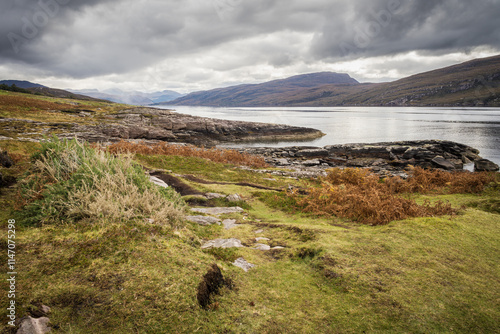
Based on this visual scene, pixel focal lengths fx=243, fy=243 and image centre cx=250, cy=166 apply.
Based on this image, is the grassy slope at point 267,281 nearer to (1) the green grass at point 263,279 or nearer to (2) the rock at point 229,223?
(1) the green grass at point 263,279

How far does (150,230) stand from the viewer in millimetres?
4938

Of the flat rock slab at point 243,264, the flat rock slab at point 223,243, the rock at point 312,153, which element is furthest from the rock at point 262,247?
the rock at point 312,153

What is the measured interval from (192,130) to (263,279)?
222 ft

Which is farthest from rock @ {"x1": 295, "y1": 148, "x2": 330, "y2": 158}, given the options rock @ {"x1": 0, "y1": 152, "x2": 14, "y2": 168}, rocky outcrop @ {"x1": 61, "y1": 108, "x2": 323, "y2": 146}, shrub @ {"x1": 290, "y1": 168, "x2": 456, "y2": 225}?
rock @ {"x1": 0, "y1": 152, "x2": 14, "y2": 168}

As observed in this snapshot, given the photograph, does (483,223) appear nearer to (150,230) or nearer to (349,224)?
(349,224)

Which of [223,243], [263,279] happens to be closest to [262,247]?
[223,243]

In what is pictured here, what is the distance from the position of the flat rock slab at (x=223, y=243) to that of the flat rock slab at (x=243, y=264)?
A: 2.15 ft

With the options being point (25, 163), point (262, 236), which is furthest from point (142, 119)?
point (262, 236)

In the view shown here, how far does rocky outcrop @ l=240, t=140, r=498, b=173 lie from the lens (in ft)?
116

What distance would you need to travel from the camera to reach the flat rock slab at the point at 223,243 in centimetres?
566

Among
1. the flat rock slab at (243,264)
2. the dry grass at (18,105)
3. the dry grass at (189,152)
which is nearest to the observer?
the flat rock slab at (243,264)

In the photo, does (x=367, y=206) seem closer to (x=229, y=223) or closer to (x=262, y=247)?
(x=262, y=247)

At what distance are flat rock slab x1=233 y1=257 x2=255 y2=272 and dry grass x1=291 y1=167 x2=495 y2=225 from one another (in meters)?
4.25

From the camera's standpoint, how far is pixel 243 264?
4.97 meters
